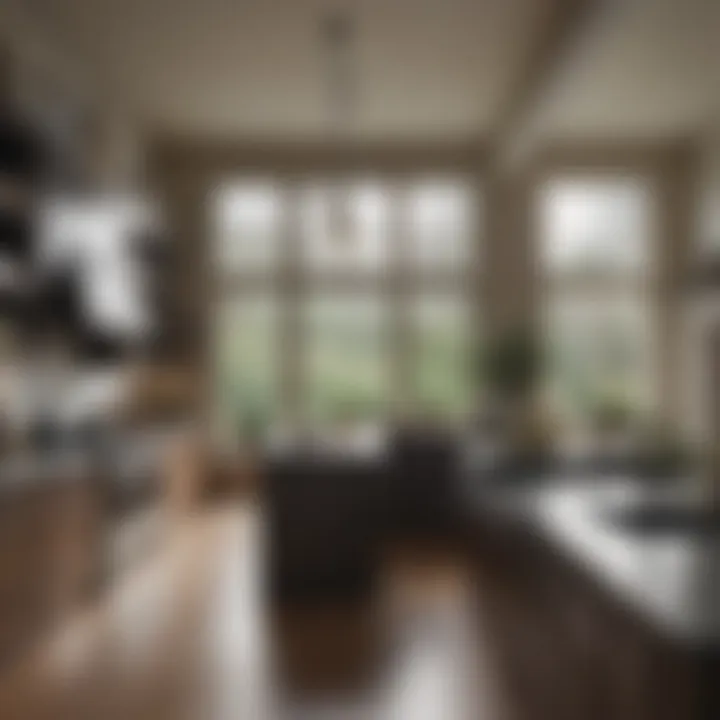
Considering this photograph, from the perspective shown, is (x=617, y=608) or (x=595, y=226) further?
(x=595, y=226)

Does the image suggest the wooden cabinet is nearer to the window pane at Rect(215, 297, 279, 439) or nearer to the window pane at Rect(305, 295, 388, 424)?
the window pane at Rect(215, 297, 279, 439)

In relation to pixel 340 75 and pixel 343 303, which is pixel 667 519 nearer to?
pixel 340 75

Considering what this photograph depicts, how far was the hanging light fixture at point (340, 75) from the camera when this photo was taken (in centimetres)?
638

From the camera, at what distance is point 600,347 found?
34.1 ft

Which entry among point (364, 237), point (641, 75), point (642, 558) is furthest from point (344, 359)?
point (642, 558)

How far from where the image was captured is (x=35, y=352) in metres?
5.91

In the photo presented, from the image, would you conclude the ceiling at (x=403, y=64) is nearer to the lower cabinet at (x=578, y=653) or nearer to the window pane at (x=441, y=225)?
the window pane at (x=441, y=225)

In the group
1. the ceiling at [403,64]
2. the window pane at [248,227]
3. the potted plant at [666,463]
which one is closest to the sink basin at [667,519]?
the potted plant at [666,463]

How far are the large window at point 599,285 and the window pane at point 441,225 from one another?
78 centimetres

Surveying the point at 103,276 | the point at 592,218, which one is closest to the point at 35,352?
the point at 103,276

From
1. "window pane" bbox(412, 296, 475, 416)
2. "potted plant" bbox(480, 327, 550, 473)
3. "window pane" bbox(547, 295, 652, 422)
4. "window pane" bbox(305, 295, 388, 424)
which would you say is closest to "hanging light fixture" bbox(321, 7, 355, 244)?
"window pane" bbox(305, 295, 388, 424)

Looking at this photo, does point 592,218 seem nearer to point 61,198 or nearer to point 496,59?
point 496,59

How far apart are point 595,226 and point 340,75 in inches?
155

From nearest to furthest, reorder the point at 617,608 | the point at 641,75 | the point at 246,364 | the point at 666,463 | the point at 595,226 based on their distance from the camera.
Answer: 1. the point at 617,608
2. the point at 666,463
3. the point at 641,75
4. the point at 246,364
5. the point at 595,226
